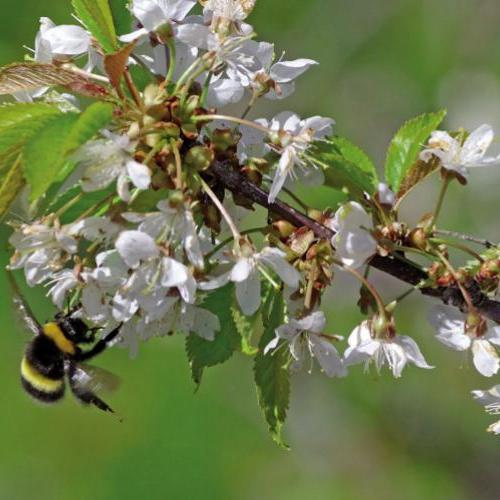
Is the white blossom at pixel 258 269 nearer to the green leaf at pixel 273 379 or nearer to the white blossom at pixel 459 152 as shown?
the green leaf at pixel 273 379

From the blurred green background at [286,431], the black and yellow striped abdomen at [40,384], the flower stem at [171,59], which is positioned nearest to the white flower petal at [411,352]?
the flower stem at [171,59]

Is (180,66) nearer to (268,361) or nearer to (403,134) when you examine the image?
(403,134)

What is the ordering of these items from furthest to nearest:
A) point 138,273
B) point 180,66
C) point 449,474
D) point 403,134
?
point 449,474 < point 403,134 < point 180,66 < point 138,273

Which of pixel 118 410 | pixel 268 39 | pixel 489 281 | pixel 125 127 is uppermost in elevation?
pixel 125 127

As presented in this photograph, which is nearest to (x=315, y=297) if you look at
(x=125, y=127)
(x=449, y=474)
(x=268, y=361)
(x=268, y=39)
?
(x=268, y=361)

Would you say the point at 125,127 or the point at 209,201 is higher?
the point at 125,127

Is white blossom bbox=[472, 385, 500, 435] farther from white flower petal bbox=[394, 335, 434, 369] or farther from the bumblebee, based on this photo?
the bumblebee

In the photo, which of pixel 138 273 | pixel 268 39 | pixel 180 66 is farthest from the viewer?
pixel 268 39
